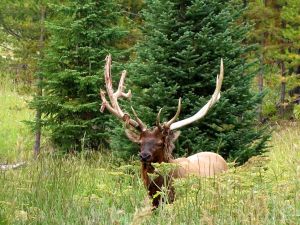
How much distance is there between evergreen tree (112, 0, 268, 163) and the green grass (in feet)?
15.6

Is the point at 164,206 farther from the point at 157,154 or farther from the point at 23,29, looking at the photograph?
the point at 23,29

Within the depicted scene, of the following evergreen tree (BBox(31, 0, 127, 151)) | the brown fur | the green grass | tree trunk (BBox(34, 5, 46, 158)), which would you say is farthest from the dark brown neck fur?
the green grass

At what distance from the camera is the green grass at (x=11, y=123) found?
15445mm

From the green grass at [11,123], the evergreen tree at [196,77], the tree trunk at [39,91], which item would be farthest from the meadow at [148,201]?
the green grass at [11,123]

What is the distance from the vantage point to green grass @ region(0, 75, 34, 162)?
15445 mm

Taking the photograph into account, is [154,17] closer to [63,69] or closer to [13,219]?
[63,69]

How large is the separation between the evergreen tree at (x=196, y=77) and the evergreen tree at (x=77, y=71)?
7.63ft

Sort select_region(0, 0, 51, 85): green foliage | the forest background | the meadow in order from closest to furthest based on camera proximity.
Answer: the meadow, the forest background, select_region(0, 0, 51, 85): green foliage

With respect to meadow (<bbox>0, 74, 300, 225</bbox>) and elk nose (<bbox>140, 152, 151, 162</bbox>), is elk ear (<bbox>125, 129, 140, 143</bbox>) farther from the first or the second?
meadow (<bbox>0, 74, 300, 225</bbox>)

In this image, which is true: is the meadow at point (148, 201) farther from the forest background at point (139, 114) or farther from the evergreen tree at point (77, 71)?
the evergreen tree at point (77, 71)

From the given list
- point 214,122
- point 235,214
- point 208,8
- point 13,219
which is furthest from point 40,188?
→ point 208,8

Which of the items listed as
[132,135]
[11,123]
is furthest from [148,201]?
[11,123]

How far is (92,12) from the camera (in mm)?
13117

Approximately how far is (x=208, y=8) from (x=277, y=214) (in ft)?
20.3
